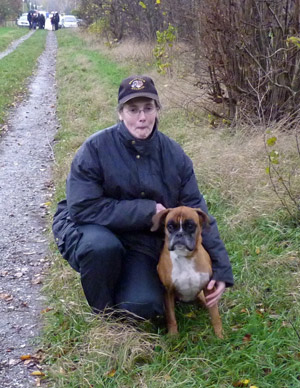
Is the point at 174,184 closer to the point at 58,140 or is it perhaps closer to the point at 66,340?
the point at 66,340

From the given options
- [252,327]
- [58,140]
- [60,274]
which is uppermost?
[252,327]

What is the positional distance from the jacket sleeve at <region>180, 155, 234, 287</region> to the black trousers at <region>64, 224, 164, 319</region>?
0.42m

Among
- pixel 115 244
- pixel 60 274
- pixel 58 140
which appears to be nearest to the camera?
pixel 115 244

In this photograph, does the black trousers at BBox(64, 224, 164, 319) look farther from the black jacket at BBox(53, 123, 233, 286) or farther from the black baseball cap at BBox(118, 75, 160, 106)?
the black baseball cap at BBox(118, 75, 160, 106)

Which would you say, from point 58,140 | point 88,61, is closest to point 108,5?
point 88,61

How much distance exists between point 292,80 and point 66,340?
5596mm

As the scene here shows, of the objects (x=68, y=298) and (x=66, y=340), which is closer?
(x=66, y=340)

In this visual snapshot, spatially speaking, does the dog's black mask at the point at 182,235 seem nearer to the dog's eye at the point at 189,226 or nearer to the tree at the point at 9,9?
the dog's eye at the point at 189,226

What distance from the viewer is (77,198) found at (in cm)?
371

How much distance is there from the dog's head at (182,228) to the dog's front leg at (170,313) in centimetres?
44

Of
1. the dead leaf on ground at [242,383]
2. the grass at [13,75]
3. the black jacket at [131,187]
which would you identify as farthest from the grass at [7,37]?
the dead leaf on ground at [242,383]

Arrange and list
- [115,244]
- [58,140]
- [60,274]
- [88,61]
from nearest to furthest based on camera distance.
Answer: [115,244], [60,274], [58,140], [88,61]

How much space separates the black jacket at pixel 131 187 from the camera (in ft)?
12.2

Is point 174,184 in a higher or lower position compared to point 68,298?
higher
